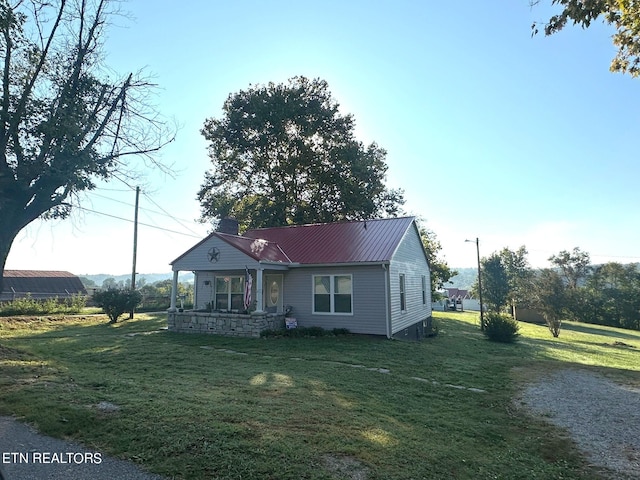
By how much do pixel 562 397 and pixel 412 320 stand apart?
30.6 ft

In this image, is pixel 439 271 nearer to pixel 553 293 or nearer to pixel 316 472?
pixel 553 293

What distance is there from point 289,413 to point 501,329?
50.6 ft

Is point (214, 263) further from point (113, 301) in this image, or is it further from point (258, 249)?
point (113, 301)

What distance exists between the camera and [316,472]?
3498mm

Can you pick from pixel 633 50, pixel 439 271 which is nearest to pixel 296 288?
pixel 633 50

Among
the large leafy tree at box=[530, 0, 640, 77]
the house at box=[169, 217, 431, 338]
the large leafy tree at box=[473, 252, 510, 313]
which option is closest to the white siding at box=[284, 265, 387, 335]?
the house at box=[169, 217, 431, 338]

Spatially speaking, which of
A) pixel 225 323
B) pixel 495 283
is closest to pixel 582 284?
pixel 495 283

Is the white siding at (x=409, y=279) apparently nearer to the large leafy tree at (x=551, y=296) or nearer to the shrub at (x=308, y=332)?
the shrub at (x=308, y=332)

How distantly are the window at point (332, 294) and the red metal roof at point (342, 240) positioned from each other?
32.6 inches

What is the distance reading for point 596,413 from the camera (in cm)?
661

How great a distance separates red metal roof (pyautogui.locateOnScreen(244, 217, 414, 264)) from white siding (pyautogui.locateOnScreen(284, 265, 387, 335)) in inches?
18.2

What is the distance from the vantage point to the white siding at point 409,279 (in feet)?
48.5

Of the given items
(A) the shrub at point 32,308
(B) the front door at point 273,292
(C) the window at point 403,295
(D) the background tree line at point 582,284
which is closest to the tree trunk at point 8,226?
(B) the front door at point 273,292

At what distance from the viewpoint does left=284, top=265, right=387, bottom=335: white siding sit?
47.2 ft
